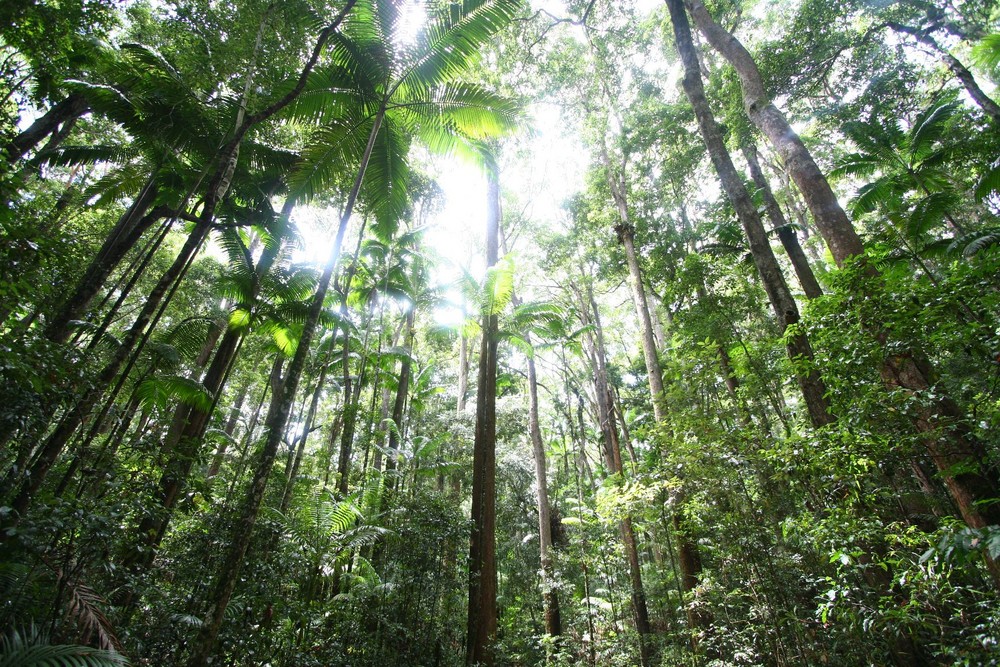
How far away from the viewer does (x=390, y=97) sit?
6398 mm

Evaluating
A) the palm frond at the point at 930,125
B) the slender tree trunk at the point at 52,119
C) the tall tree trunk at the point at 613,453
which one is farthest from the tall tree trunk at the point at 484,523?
the palm frond at the point at 930,125

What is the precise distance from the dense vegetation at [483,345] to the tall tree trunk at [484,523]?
4 centimetres

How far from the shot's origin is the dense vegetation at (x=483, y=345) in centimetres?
347

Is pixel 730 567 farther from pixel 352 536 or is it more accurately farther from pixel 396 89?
pixel 396 89

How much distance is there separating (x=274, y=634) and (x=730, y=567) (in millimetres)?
5257

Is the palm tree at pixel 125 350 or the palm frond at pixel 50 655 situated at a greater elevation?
the palm tree at pixel 125 350

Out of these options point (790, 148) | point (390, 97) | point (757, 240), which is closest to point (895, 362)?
point (757, 240)

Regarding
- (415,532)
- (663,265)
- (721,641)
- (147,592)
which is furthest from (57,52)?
(663,265)

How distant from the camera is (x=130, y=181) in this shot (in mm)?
8453

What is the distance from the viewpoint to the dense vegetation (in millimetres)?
3467

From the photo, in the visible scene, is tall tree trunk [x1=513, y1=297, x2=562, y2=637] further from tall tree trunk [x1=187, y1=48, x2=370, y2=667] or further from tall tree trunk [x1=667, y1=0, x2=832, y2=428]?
tall tree trunk [x1=187, y1=48, x2=370, y2=667]

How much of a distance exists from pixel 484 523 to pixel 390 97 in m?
6.89

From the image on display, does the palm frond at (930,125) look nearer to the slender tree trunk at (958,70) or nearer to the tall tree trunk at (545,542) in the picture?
the slender tree trunk at (958,70)

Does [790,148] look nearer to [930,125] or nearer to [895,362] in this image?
[895,362]
